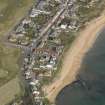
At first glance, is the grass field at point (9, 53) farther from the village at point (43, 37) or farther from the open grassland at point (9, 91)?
the village at point (43, 37)

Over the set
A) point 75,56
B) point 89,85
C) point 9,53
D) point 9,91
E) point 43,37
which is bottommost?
A: point 89,85

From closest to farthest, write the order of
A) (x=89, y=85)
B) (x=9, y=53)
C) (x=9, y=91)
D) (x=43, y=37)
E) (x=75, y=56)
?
(x=9, y=91) < (x=89, y=85) < (x=75, y=56) < (x=9, y=53) < (x=43, y=37)

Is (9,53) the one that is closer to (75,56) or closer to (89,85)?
(75,56)

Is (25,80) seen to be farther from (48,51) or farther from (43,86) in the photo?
(48,51)

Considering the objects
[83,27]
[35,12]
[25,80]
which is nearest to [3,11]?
[35,12]

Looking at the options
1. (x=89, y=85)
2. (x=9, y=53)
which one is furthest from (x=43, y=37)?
(x=89, y=85)

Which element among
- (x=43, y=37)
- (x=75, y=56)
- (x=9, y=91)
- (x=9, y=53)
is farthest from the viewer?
(x=43, y=37)
